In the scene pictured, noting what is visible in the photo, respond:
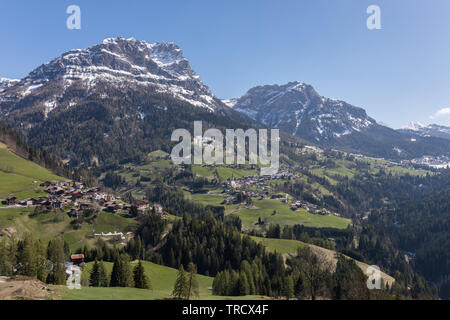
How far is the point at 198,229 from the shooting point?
14025 cm

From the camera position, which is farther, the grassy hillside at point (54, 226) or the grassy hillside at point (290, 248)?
the grassy hillside at point (290, 248)

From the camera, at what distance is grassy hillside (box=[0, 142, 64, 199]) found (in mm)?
148125

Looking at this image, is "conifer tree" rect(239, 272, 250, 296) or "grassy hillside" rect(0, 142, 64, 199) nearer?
"conifer tree" rect(239, 272, 250, 296)

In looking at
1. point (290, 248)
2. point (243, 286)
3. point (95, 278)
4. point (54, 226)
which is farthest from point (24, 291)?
point (290, 248)

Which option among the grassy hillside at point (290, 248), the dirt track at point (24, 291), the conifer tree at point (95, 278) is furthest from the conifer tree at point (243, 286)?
the grassy hillside at point (290, 248)

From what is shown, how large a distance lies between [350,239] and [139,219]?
145142 mm

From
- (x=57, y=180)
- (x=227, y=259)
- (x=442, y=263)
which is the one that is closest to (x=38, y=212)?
(x=57, y=180)

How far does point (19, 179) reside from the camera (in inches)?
6644

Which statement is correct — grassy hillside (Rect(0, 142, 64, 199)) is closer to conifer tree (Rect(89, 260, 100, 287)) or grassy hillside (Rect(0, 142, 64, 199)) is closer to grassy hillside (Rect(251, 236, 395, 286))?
conifer tree (Rect(89, 260, 100, 287))

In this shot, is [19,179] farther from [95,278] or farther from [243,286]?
[243,286]

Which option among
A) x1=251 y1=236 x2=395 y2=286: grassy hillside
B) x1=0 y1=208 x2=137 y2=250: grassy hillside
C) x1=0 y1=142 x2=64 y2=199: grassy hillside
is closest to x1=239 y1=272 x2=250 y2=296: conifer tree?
x1=251 y1=236 x2=395 y2=286: grassy hillside

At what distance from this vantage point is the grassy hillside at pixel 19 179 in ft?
486

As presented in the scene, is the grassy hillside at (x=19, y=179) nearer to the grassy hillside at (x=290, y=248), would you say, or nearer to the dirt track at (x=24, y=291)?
the grassy hillside at (x=290, y=248)
